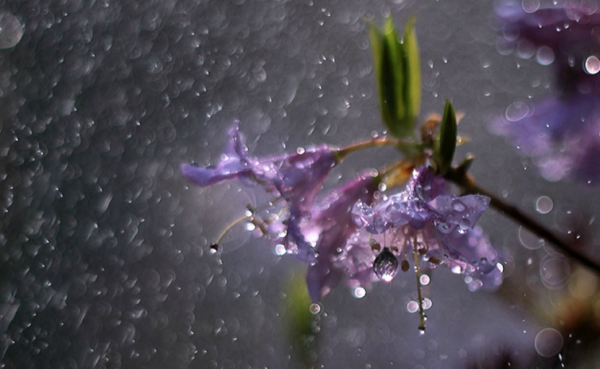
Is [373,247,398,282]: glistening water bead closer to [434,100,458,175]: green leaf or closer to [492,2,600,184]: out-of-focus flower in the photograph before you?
[434,100,458,175]: green leaf

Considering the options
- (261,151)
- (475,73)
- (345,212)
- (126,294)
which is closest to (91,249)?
(126,294)

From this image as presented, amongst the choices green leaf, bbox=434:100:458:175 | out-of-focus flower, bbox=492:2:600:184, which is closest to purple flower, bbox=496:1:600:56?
out-of-focus flower, bbox=492:2:600:184

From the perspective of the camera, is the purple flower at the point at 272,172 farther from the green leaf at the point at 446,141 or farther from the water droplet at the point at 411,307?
the water droplet at the point at 411,307

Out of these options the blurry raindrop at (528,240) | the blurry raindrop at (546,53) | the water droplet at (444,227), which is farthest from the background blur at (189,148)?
the water droplet at (444,227)

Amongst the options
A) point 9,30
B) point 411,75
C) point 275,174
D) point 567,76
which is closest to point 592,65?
point 567,76

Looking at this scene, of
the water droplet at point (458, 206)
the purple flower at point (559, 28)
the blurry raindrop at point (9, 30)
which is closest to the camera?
the water droplet at point (458, 206)

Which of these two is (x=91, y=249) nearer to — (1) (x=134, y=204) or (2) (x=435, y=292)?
(1) (x=134, y=204)

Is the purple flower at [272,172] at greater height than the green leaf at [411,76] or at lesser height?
lesser
